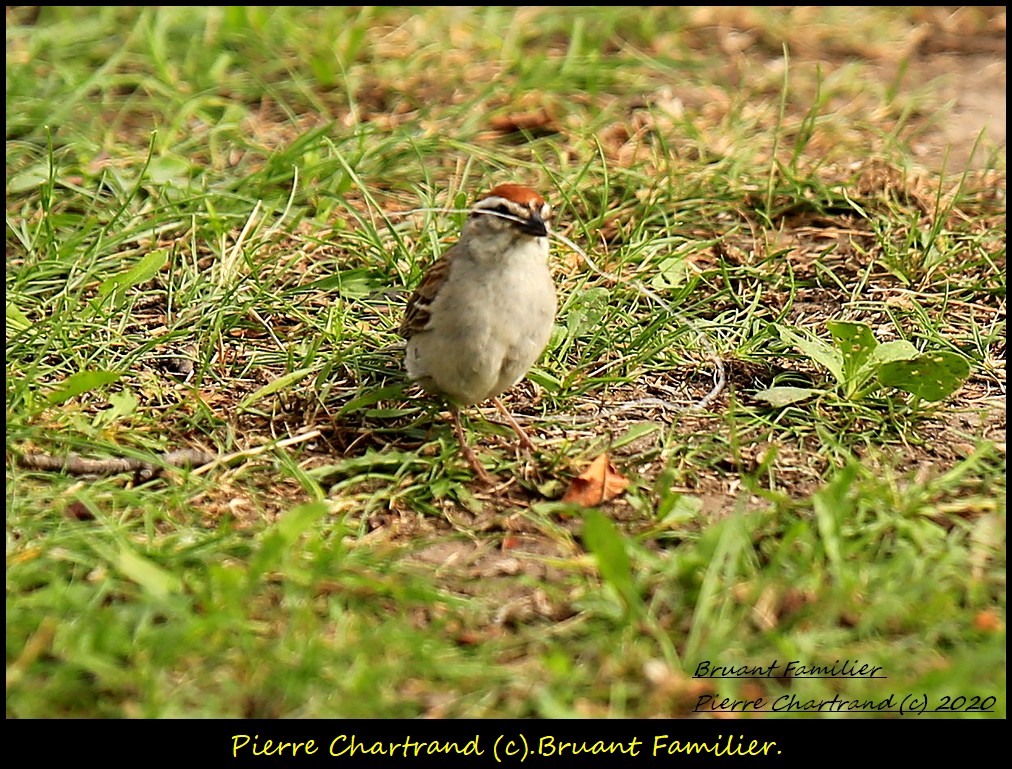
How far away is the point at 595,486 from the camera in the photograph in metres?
3.96

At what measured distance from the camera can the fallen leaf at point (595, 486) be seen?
3935mm

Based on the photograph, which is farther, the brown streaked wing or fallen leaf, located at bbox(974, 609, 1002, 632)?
the brown streaked wing

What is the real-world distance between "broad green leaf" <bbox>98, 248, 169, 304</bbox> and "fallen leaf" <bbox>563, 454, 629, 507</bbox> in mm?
2047

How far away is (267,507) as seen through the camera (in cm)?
393

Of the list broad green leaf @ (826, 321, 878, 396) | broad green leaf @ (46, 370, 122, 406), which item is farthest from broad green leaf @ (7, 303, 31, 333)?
broad green leaf @ (826, 321, 878, 396)

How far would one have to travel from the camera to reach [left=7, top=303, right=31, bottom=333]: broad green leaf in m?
4.60

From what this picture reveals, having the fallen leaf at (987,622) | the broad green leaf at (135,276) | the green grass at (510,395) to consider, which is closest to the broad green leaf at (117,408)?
the green grass at (510,395)

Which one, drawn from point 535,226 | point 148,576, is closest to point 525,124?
point 535,226

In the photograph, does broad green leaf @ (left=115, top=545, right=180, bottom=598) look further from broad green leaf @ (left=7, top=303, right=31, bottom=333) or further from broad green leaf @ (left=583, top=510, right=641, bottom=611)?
broad green leaf @ (left=7, top=303, right=31, bottom=333)

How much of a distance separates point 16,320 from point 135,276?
485mm

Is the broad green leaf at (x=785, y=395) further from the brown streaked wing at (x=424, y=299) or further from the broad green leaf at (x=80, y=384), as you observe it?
the broad green leaf at (x=80, y=384)

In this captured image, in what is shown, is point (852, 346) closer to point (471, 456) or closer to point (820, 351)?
point (820, 351)
